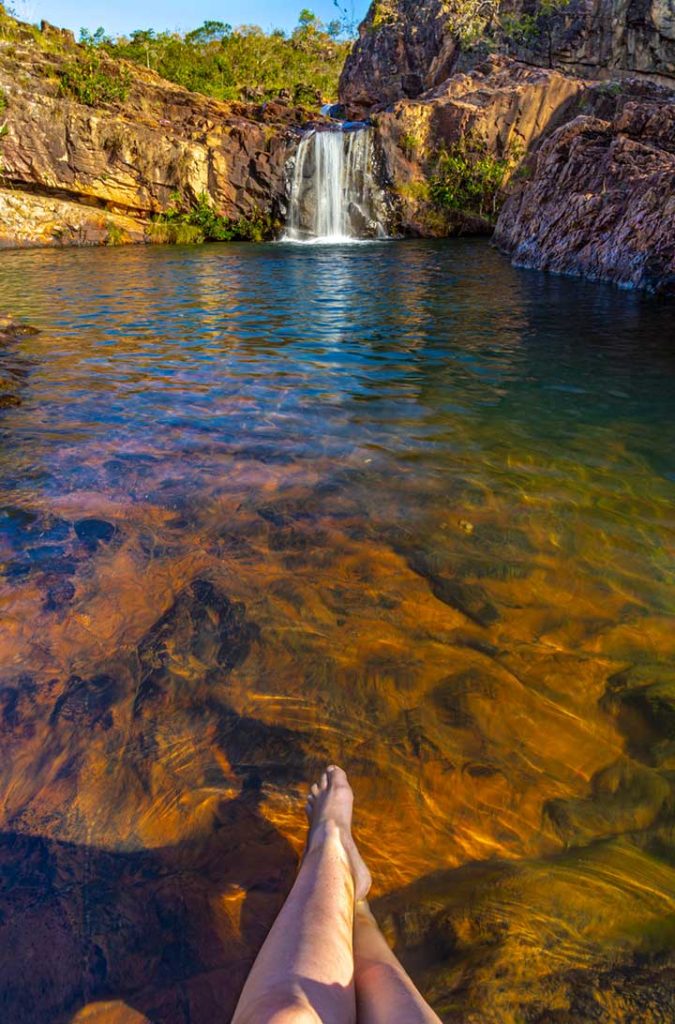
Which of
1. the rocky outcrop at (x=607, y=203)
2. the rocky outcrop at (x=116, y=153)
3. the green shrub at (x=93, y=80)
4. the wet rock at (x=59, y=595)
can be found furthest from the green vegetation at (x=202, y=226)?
the wet rock at (x=59, y=595)

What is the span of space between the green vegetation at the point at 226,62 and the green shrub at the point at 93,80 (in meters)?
0.08

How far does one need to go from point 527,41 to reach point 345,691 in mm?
Result: 44802

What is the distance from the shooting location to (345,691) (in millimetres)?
2205

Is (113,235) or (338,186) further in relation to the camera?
(338,186)

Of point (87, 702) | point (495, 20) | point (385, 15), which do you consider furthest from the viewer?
point (385, 15)

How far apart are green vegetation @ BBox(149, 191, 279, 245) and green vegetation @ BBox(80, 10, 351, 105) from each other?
5.43 m

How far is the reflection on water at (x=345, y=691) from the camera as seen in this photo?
56.6 inches

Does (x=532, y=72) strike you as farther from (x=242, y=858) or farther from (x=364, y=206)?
(x=242, y=858)

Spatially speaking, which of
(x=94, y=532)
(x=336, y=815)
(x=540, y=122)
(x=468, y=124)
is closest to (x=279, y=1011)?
(x=336, y=815)

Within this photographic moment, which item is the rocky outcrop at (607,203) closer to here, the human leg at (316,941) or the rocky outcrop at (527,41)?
the human leg at (316,941)

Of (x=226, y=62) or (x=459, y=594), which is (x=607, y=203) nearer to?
(x=459, y=594)

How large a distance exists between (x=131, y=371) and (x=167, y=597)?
462cm

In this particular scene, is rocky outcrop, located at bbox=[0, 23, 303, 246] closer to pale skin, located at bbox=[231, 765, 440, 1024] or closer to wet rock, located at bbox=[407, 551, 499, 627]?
wet rock, located at bbox=[407, 551, 499, 627]

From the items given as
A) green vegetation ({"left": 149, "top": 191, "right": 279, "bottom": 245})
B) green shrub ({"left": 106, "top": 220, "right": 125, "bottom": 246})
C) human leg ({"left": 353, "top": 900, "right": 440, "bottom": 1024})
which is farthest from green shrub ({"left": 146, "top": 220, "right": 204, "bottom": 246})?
human leg ({"left": 353, "top": 900, "right": 440, "bottom": 1024})
